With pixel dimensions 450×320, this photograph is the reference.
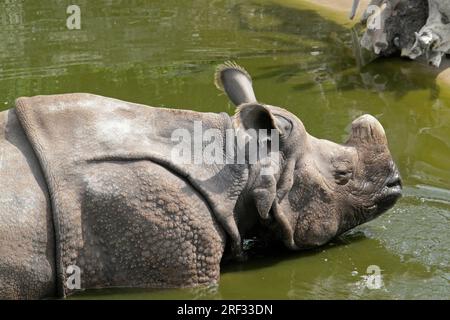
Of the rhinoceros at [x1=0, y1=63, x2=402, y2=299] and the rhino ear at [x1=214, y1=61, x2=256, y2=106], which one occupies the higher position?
the rhino ear at [x1=214, y1=61, x2=256, y2=106]

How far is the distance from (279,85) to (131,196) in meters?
4.97

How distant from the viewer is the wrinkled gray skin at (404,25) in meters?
10.7

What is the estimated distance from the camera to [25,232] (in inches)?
224

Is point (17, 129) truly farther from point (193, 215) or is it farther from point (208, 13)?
point (208, 13)

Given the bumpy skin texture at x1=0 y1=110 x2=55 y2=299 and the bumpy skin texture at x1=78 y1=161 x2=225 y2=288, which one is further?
the bumpy skin texture at x1=78 y1=161 x2=225 y2=288

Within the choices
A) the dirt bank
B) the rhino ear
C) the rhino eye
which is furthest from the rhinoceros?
the dirt bank

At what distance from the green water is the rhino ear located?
1104 millimetres

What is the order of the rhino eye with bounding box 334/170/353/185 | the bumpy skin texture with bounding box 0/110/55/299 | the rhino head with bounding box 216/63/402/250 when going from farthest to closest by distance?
the rhino eye with bounding box 334/170/353/185 < the rhino head with bounding box 216/63/402/250 < the bumpy skin texture with bounding box 0/110/55/299

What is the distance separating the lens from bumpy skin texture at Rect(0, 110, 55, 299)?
223 inches

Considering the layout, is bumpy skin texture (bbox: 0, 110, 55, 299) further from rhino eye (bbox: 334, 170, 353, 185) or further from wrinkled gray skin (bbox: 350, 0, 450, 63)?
wrinkled gray skin (bbox: 350, 0, 450, 63)

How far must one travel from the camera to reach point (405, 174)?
8.22 m

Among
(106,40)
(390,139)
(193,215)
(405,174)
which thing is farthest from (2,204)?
(106,40)

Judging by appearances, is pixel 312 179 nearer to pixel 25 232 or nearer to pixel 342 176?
pixel 342 176
